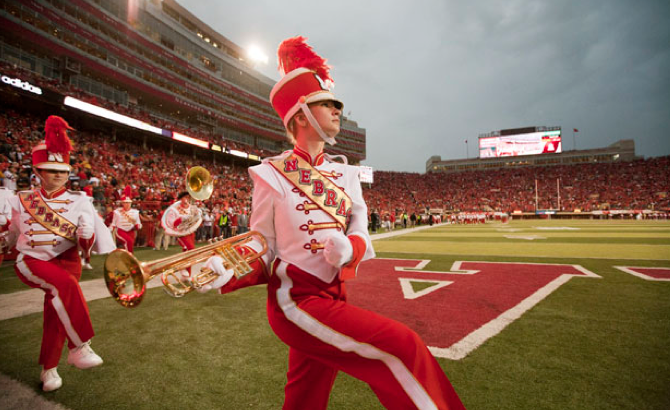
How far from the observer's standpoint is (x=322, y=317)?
1.42m

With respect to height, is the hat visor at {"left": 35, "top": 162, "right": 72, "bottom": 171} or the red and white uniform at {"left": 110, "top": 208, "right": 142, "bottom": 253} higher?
the hat visor at {"left": 35, "top": 162, "right": 72, "bottom": 171}

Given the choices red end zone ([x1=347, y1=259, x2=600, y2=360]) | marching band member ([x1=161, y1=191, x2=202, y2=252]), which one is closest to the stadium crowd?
marching band member ([x1=161, y1=191, x2=202, y2=252])

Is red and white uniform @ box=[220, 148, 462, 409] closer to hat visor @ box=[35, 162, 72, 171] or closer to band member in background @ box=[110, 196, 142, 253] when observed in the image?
hat visor @ box=[35, 162, 72, 171]

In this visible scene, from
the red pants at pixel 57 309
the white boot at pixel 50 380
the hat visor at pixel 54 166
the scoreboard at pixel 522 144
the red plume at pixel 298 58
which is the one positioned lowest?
the white boot at pixel 50 380

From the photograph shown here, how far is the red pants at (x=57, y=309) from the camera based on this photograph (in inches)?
114

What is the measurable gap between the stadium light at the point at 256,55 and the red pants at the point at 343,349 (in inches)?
2274

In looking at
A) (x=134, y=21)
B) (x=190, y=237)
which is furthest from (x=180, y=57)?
(x=190, y=237)

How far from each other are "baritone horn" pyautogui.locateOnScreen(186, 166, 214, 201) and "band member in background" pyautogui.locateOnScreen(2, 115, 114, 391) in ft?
4.67

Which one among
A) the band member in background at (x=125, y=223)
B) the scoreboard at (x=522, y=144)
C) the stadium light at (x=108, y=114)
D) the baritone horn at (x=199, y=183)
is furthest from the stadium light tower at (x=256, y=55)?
the baritone horn at (x=199, y=183)

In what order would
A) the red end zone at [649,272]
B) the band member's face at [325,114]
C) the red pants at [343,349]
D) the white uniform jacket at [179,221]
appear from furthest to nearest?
the white uniform jacket at [179,221] → the red end zone at [649,272] → the band member's face at [325,114] → the red pants at [343,349]

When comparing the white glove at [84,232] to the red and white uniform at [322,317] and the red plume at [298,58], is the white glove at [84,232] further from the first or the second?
the red plume at [298,58]

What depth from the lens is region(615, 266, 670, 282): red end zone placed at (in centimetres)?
605

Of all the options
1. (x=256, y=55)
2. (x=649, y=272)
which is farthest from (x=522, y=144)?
(x=649, y=272)

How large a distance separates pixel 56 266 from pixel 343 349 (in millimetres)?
3223
